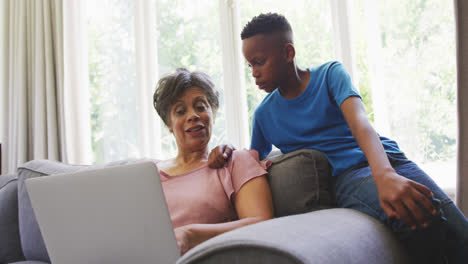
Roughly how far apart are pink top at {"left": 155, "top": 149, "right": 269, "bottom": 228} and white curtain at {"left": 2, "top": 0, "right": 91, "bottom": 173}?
1939 millimetres

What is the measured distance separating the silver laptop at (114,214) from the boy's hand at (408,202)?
458 mm

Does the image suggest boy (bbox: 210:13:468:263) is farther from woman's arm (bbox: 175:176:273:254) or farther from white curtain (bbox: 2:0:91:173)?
white curtain (bbox: 2:0:91:173)

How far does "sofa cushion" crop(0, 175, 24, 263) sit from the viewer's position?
1669 mm

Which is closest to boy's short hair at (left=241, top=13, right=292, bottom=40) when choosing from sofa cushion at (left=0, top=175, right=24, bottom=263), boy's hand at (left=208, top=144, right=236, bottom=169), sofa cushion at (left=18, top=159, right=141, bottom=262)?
boy's hand at (left=208, top=144, right=236, bottom=169)

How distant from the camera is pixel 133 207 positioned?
78 cm

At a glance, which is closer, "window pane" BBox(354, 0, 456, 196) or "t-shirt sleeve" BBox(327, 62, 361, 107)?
"t-shirt sleeve" BBox(327, 62, 361, 107)

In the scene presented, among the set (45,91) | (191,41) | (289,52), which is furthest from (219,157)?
(45,91)

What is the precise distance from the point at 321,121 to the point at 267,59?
27 cm

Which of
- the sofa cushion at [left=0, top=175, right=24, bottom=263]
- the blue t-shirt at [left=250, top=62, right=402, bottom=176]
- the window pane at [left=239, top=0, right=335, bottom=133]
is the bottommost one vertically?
the sofa cushion at [left=0, top=175, right=24, bottom=263]

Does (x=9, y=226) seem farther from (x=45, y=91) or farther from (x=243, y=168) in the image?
(x=45, y=91)

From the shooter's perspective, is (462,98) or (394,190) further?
(462,98)

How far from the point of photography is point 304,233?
0.65 m

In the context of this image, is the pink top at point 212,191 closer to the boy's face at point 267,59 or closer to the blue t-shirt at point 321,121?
the blue t-shirt at point 321,121

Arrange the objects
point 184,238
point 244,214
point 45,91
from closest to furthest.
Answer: point 184,238
point 244,214
point 45,91
